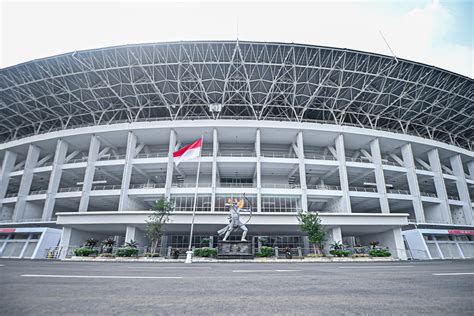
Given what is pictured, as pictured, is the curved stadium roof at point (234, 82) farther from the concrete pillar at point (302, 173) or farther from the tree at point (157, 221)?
the tree at point (157, 221)

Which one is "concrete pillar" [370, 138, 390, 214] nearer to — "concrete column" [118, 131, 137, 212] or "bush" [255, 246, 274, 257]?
"bush" [255, 246, 274, 257]

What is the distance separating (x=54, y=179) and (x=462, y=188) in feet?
210

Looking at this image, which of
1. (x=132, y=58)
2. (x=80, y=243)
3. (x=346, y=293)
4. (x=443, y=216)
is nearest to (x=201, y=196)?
(x=80, y=243)

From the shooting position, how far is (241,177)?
130 feet

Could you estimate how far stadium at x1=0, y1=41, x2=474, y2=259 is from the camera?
3083cm

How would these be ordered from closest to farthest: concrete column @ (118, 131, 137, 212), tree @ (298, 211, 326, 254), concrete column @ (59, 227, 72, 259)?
tree @ (298, 211, 326, 254) < concrete column @ (59, 227, 72, 259) < concrete column @ (118, 131, 137, 212)

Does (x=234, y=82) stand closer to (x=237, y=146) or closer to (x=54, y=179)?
(x=237, y=146)

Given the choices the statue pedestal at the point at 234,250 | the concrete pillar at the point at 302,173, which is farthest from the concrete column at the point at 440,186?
the statue pedestal at the point at 234,250

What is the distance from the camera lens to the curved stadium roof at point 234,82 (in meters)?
32.4

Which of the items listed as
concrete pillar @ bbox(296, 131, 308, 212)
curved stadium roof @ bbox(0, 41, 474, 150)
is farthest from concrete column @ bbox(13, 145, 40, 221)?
concrete pillar @ bbox(296, 131, 308, 212)

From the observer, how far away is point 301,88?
36562mm

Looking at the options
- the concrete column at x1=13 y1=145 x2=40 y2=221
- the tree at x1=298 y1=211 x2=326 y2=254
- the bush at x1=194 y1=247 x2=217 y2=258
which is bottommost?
the bush at x1=194 y1=247 x2=217 y2=258

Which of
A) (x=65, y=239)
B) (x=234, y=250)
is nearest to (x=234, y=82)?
(x=234, y=250)

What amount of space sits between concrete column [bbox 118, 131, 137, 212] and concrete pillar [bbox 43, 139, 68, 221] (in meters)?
10.7
